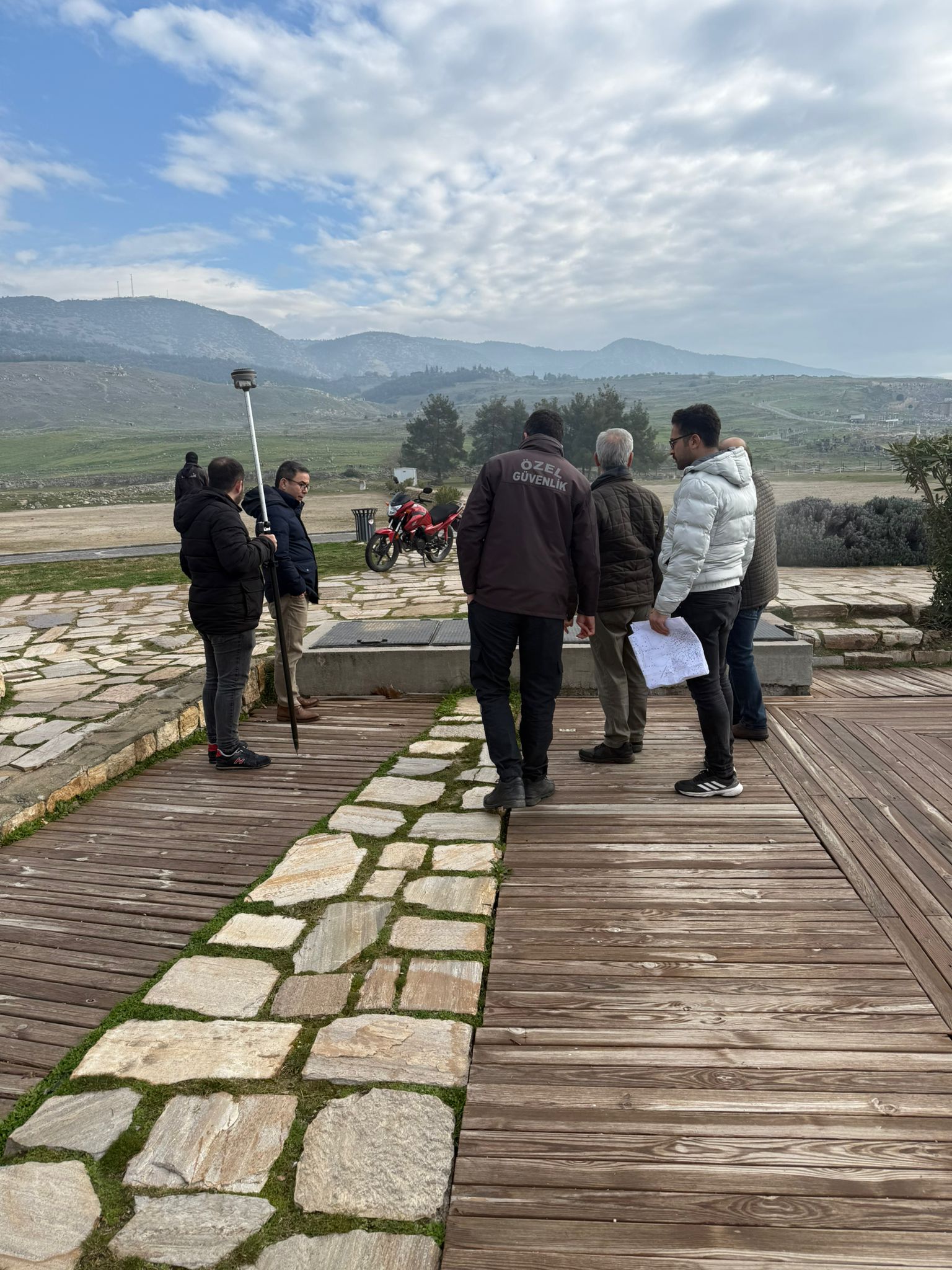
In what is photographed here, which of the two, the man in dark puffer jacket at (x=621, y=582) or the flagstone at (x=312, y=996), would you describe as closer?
the flagstone at (x=312, y=996)

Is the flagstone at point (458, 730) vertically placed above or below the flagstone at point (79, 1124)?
below

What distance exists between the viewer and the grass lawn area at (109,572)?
10.9m

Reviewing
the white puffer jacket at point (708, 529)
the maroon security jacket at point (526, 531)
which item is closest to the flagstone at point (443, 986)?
the maroon security jacket at point (526, 531)

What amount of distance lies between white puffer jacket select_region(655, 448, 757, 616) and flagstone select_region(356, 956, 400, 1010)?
2.01m

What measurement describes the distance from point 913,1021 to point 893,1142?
19.6 inches

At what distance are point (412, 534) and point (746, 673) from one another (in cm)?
772

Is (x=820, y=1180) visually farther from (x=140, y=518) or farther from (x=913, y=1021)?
(x=140, y=518)

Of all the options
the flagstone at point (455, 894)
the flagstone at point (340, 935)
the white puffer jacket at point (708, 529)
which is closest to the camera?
the flagstone at point (340, 935)

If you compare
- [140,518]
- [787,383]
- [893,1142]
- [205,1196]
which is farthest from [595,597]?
[787,383]

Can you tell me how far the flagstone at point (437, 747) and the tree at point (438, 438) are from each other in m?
39.3

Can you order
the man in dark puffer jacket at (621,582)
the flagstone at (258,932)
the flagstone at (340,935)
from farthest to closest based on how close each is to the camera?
the man in dark puffer jacket at (621,582) → the flagstone at (258,932) → the flagstone at (340,935)

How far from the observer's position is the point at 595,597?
12.4 ft

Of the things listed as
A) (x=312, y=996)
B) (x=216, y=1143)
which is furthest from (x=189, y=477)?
(x=216, y=1143)

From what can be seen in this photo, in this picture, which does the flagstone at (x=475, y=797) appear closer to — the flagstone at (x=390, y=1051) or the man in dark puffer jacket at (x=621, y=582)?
the man in dark puffer jacket at (x=621, y=582)
